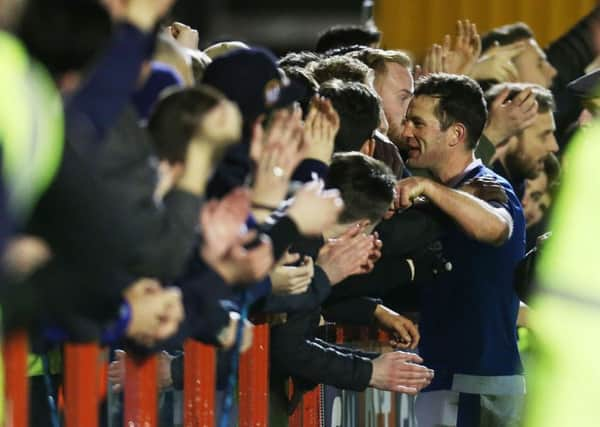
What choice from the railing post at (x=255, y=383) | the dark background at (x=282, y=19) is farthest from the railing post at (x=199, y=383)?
Result: the dark background at (x=282, y=19)

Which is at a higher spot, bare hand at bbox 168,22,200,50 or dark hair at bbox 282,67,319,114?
bare hand at bbox 168,22,200,50

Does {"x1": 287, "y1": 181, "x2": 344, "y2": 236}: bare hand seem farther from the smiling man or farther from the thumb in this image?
the smiling man

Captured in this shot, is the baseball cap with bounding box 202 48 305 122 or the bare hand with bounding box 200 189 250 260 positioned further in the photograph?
the baseball cap with bounding box 202 48 305 122

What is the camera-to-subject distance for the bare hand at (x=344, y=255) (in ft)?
17.9

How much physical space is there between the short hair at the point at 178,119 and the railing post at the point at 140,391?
547 millimetres

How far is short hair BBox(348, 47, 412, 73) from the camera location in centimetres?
689

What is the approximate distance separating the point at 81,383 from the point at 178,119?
2.08 ft

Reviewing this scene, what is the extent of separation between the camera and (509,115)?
23.6ft

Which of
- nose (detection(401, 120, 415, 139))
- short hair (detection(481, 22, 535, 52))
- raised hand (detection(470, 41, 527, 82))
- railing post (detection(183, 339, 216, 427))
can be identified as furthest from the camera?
short hair (detection(481, 22, 535, 52))

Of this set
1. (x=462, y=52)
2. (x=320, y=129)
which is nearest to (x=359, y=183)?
(x=320, y=129)

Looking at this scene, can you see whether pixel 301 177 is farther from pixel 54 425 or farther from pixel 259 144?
pixel 54 425

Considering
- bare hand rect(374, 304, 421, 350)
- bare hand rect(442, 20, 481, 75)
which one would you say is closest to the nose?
bare hand rect(374, 304, 421, 350)

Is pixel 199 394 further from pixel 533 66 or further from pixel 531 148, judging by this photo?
pixel 533 66

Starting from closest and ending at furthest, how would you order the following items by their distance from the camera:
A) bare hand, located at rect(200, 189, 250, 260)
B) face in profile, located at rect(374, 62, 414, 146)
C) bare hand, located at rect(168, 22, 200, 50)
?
bare hand, located at rect(200, 189, 250, 260) < bare hand, located at rect(168, 22, 200, 50) < face in profile, located at rect(374, 62, 414, 146)
